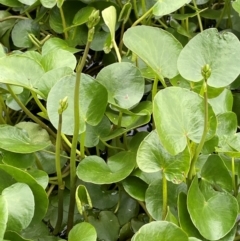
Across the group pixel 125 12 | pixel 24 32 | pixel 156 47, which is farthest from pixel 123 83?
pixel 24 32

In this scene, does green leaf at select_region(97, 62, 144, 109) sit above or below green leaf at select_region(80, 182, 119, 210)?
above

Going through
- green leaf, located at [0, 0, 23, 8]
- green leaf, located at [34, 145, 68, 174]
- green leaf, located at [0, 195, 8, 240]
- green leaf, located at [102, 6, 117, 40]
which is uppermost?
green leaf, located at [102, 6, 117, 40]

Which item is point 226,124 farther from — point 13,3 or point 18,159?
point 13,3

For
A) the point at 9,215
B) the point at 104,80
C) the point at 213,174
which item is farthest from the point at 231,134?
the point at 9,215

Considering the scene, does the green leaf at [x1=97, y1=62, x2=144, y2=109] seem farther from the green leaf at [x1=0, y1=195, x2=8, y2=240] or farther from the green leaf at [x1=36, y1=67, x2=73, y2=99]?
the green leaf at [x1=0, y1=195, x2=8, y2=240]

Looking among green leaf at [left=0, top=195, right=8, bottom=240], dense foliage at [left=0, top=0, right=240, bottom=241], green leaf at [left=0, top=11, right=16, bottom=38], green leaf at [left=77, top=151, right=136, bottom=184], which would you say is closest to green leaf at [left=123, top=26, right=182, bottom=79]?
dense foliage at [left=0, top=0, right=240, bottom=241]

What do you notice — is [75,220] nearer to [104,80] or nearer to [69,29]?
[104,80]
